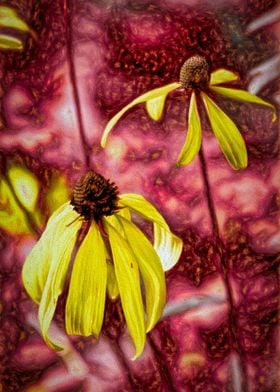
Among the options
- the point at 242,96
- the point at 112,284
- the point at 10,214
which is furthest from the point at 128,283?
the point at 242,96

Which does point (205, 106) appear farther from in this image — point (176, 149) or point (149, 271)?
point (149, 271)

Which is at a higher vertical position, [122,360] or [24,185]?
[24,185]

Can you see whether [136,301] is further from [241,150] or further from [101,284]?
[241,150]

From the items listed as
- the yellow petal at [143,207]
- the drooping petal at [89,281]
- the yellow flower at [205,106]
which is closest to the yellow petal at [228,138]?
the yellow flower at [205,106]

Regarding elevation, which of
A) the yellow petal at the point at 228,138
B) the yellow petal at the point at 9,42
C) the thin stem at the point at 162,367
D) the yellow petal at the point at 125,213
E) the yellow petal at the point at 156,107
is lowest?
the thin stem at the point at 162,367

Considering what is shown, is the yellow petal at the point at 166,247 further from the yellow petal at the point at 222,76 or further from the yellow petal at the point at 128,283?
the yellow petal at the point at 222,76

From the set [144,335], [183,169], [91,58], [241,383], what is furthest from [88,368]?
[91,58]

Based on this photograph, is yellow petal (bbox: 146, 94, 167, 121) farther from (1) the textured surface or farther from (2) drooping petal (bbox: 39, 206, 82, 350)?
(2) drooping petal (bbox: 39, 206, 82, 350)
